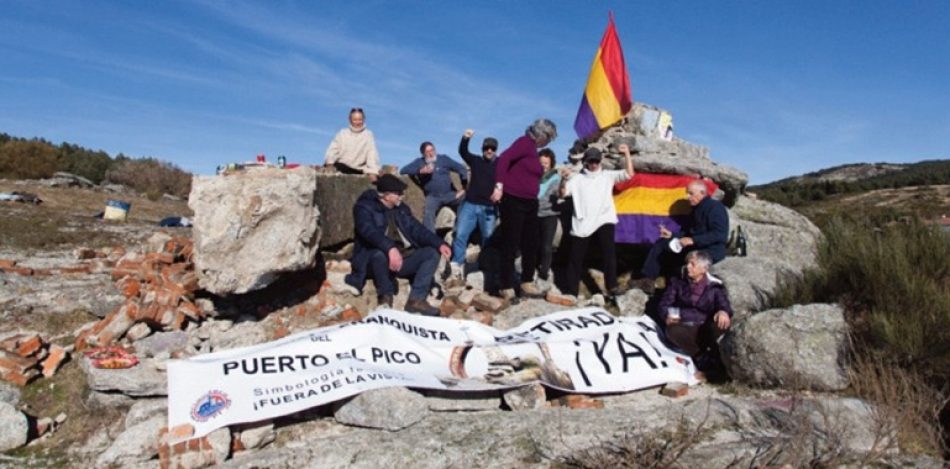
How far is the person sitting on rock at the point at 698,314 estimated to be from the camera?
239 inches

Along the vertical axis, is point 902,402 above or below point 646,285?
below

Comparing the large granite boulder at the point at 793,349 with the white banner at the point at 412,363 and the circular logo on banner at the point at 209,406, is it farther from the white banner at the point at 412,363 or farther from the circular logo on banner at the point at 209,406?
the circular logo on banner at the point at 209,406

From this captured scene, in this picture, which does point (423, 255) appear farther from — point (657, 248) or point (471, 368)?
point (657, 248)

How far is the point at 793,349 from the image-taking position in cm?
543

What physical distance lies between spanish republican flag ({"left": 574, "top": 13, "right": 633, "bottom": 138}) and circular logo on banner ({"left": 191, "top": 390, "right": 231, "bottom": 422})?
797cm

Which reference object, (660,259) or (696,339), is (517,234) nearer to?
(660,259)

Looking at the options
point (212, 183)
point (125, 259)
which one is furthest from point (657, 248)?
point (125, 259)

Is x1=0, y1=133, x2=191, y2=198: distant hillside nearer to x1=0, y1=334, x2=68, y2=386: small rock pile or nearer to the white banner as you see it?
x1=0, y1=334, x2=68, y2=386: small rock pile

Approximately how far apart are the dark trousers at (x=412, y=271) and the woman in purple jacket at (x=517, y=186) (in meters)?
0.94

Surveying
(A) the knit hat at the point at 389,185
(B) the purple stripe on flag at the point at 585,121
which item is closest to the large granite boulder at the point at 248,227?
(A) the knit hat at the point at 389,185

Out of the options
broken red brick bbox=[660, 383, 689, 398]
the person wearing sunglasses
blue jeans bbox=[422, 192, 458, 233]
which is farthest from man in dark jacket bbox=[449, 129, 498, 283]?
broken red brick bbox=[660, 383, 689, 398]

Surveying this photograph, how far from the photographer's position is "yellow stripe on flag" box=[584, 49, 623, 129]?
10.8m

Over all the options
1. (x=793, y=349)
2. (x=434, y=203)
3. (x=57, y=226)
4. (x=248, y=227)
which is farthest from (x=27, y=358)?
(x=57, y=226)

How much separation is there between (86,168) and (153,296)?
30.1 m
